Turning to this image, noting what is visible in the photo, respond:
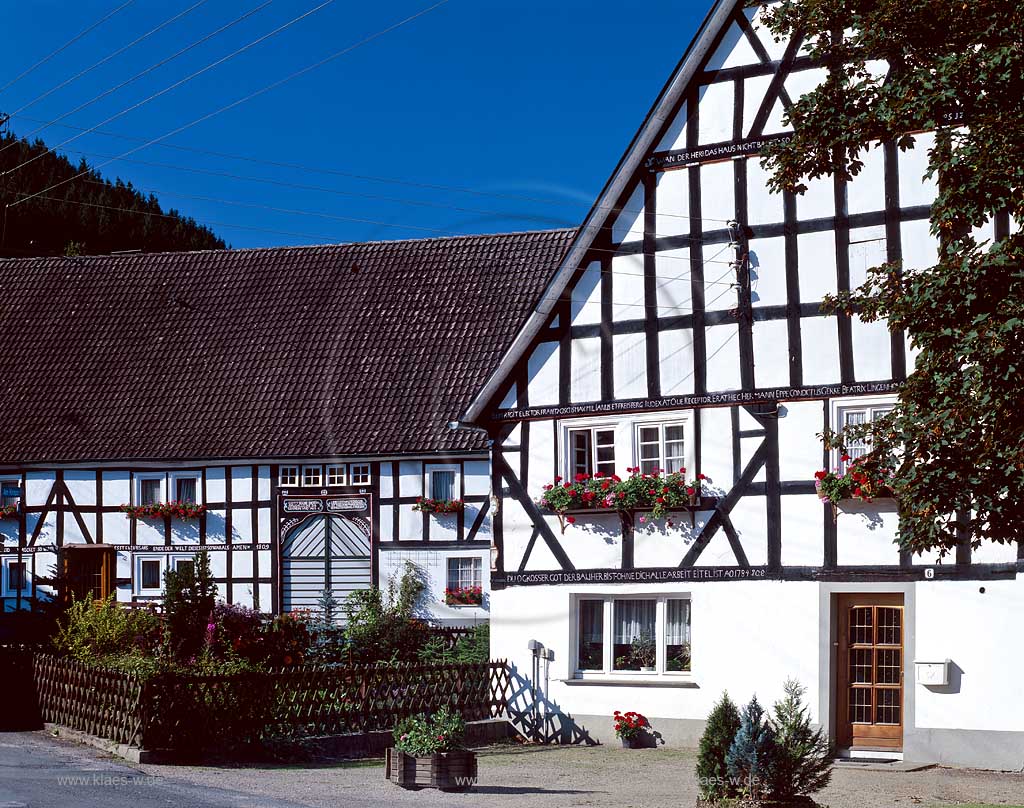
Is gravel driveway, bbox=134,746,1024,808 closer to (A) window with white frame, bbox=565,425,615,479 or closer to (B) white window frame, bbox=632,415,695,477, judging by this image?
(B) white window frame, bbox=632,415,695,477

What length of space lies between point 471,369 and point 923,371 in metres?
17.5

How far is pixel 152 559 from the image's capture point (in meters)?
31.6

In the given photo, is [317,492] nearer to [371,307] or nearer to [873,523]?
[371,307]

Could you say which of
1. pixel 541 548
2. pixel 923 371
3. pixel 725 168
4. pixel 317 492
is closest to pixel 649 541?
pixel 541 548

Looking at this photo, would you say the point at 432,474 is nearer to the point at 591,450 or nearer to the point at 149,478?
the point at 149,478

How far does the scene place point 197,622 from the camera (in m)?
20.6

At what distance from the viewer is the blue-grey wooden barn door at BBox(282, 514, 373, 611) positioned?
30.4 m

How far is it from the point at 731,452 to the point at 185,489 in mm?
14402

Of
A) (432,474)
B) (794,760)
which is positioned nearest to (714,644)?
(794,760)

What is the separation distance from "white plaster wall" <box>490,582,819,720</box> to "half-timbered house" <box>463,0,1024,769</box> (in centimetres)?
3

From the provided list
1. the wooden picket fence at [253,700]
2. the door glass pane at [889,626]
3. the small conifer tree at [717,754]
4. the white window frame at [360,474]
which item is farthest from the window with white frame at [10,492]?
the small conifer tree at [717,754]

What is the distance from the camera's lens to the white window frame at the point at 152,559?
31328mm

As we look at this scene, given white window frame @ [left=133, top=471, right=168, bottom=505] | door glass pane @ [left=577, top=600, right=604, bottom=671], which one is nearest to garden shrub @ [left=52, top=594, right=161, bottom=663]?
door glass pane @ [left=577, top=600, right=604, bottom=671]

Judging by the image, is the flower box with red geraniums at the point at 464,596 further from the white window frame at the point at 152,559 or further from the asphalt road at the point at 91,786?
the asphalt road at the point at 91,786
